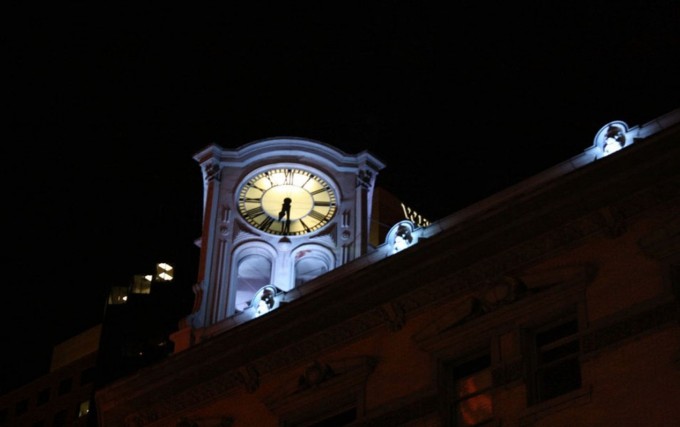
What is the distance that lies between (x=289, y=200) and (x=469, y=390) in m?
12.5

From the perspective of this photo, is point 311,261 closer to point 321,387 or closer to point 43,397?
point 321,387

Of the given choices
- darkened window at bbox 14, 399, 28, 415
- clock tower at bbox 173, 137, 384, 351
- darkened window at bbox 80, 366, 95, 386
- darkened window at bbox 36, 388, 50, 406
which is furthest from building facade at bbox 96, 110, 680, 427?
darkened window at bbox 14, 399, 28, 415

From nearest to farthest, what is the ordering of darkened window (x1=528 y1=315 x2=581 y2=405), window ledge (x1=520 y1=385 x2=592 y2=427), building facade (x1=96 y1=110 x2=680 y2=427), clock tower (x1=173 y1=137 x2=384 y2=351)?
window ledge (x1=520 y1=385 x2=592 y2=427) < building facade (x1=96 y1=110 x2=680 y2=427) < darkened window (x1=528 y1=315 x2=581 y2=405) < clock tower (x1=173 y1=137 x2=384 y2=351)

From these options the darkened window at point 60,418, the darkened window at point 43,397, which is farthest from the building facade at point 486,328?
the darkened window at point 43,397

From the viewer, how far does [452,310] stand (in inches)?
1206

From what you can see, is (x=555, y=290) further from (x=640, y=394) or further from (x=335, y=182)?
(x=335, y=182)

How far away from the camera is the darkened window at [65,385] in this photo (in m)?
89.7

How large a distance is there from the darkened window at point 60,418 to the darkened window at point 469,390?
2420 inches

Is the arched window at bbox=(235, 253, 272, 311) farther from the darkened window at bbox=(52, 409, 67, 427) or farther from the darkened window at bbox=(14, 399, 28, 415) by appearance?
the darkened window at bbox=(14, 399, 28, 415)

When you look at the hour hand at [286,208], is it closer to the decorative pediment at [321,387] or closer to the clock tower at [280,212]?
the clock tower at [280,212]

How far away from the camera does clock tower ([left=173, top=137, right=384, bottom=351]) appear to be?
3978 cm

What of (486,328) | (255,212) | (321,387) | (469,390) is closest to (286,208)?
(255,212)

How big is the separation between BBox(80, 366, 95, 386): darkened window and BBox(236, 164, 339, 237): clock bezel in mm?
48795

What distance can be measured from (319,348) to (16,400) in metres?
63.7
